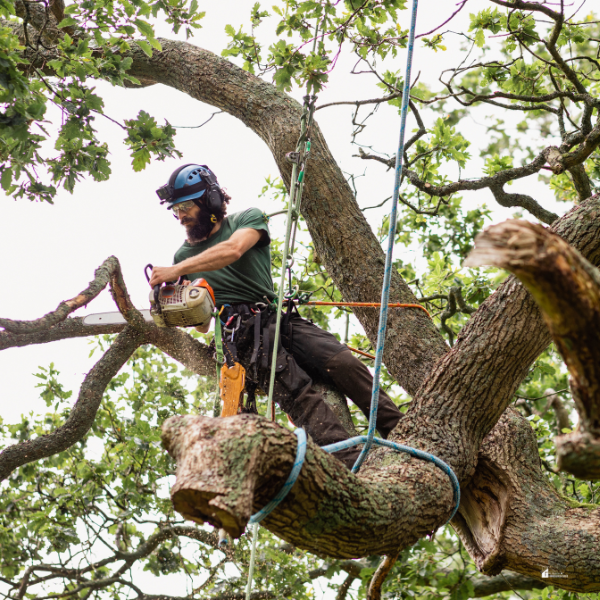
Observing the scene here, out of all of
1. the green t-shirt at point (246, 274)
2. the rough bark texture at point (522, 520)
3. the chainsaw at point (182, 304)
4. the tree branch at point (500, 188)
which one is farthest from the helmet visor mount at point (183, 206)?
the rough bark texture at point (522, 520)

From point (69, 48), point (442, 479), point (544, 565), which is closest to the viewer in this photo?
point (442, 479)

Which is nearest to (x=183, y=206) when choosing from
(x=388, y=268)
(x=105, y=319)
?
(x=105, y=319)

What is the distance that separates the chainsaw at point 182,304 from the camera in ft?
10.1

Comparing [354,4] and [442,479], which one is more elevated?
[354,4]

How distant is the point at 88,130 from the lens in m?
3.29

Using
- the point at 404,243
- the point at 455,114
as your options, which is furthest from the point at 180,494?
the point at 455,114

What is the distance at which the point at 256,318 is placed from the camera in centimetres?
316

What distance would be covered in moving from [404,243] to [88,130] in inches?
149

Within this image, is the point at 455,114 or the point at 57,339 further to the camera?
the point at 455,114

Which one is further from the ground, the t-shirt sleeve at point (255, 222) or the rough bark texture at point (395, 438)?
the t-shirt sleeve at point (255, 222)

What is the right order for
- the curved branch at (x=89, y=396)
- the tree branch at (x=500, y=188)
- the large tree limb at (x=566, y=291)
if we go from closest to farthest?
the large tree limb at (x=566, y=291) < the curved branch at (x=89, y=396) < the tree branch at (x=500, y=188)

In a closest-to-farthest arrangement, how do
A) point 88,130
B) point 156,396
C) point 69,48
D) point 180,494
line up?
point 180,494 → point 69,48 → point 88,130 → point 156,396

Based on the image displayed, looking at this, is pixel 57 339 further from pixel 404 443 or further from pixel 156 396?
pixel 404 443

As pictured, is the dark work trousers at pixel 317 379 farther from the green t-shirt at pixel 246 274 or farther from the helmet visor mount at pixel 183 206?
the helmet visor mount at pixel 183 206
